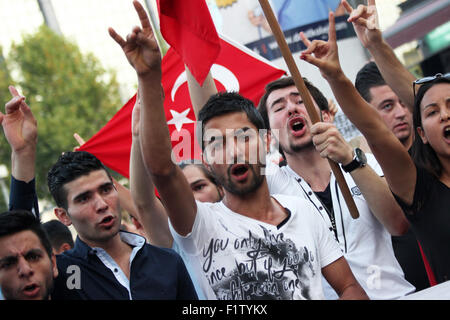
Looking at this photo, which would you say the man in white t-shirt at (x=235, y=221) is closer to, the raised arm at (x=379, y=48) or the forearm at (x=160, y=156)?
the forearm at (x=160, y=156)

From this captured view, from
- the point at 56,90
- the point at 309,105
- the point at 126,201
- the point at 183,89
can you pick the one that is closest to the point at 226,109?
the point at 309,105

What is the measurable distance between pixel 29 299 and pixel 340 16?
3833 mm

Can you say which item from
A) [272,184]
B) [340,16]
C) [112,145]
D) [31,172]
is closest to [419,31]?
[340,16]

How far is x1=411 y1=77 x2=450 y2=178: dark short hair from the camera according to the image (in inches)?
102

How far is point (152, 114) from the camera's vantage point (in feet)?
7.23

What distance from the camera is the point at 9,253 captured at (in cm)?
216

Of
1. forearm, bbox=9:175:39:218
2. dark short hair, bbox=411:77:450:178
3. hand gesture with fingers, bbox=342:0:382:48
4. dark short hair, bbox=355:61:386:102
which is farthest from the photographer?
dark short hair, bbox=355:61:386:102

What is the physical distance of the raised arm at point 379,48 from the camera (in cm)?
286

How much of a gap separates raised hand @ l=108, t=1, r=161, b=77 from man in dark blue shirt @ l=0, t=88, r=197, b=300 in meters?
0.82

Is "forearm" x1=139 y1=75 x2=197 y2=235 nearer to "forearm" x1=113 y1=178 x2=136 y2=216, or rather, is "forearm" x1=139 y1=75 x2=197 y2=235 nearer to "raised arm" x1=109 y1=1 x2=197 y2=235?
"raised arm" x1=109 y1=1 x2=197 y2=235

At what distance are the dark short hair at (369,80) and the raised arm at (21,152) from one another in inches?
79.1

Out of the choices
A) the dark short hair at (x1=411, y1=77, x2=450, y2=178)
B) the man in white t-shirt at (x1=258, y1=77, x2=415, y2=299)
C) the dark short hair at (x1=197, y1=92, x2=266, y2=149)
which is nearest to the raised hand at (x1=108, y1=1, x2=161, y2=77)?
the dark short hair at (x1=197, y1=92, x2=266, y2=149)

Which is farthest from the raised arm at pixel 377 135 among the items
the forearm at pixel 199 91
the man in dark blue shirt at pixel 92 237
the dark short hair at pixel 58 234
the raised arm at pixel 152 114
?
the dark short hair at pixel 58 234
